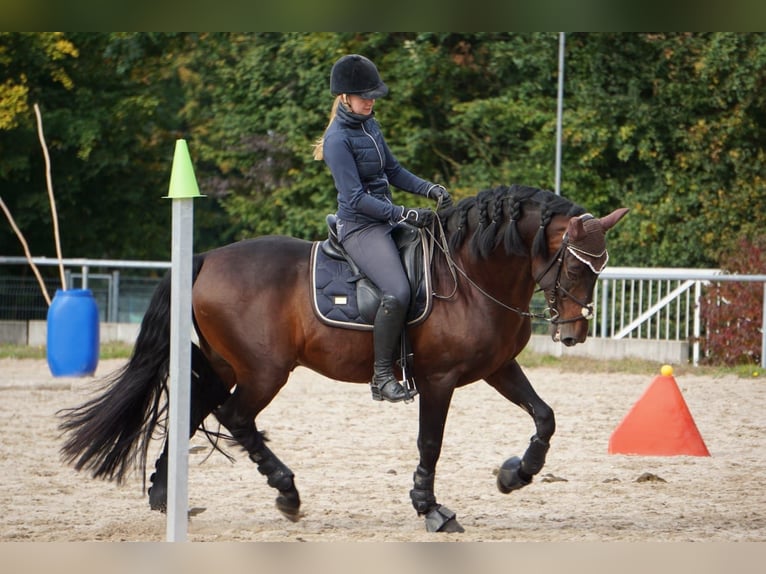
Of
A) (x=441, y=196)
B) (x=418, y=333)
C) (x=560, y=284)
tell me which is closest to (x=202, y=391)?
(x=418, y=333)

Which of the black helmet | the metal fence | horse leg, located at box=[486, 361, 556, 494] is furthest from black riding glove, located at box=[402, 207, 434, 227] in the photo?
the metal fence

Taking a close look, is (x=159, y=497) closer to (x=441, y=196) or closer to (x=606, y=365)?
(x=441, y=196)

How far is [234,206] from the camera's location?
24.3 m

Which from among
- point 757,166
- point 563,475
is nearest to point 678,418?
point 563,475

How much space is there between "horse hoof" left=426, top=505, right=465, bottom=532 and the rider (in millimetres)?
645

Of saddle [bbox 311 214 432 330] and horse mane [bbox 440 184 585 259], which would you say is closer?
horse mane [bbox 440 184 585 259]

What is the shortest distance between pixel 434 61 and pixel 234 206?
5.23 m

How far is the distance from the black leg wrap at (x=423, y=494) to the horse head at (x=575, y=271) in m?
1.03

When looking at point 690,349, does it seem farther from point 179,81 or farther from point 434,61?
point 179,81

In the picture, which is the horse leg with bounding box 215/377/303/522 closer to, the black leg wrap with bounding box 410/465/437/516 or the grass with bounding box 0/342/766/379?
the black leg wrap with bounding box 410/465/437/516

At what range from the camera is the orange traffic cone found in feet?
28.0

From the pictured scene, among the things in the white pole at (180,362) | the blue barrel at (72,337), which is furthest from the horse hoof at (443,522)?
the blue barrel at (72,337)

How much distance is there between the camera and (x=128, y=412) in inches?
257

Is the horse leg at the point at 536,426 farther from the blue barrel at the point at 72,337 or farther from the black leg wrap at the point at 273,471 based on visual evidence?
the blue barrel at the point at 72,337
